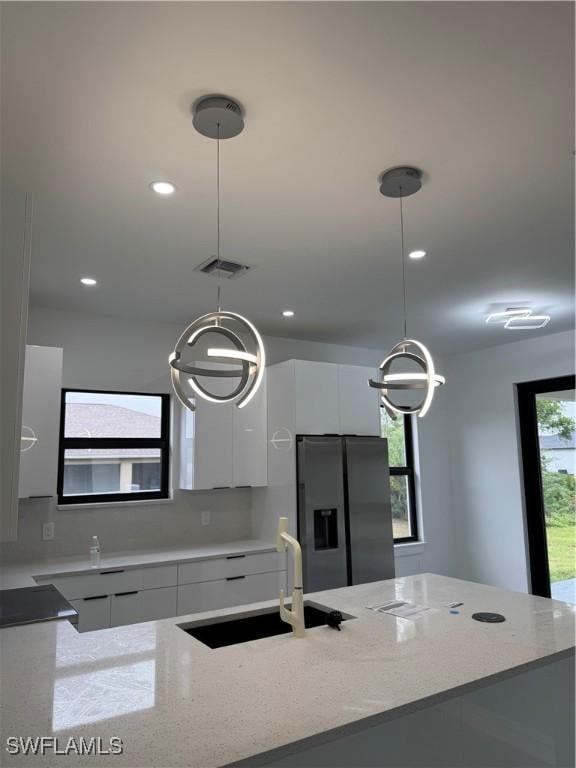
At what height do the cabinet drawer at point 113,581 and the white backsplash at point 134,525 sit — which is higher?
the white backsplash at point 134,525

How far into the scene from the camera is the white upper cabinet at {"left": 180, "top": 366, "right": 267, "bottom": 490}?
428 centimetres

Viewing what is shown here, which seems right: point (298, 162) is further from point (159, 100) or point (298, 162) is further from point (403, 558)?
point (403, 558)

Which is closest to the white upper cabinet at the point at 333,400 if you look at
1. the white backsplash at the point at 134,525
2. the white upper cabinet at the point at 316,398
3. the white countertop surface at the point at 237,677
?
the white upper cabinet at the point at 316,398

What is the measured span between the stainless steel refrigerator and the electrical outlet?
1.86m

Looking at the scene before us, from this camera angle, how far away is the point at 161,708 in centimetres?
144

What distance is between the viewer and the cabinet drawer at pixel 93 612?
337cm

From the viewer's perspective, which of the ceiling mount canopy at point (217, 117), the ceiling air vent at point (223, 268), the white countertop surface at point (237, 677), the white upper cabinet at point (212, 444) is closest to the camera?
the white countertop surface at point (237, 677)

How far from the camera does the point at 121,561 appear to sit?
12.1ft

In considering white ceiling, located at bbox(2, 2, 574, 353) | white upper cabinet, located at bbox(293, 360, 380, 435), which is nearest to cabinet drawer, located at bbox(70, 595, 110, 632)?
white upper cabinet, located at bbox(293, 360, 380, 435)

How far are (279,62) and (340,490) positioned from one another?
3.36m

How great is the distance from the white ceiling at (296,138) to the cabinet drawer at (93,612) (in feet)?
6.85

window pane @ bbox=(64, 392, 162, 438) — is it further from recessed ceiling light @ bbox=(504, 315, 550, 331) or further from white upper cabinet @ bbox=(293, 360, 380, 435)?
recessed ceiling light @ bbox=(504, 315, 550, 331)

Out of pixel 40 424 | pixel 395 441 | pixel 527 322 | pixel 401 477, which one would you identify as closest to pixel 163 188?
pixel 40 424

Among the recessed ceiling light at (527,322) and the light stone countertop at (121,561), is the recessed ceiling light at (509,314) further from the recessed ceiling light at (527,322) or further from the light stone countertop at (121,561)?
the light stone countertop at (121,561)
